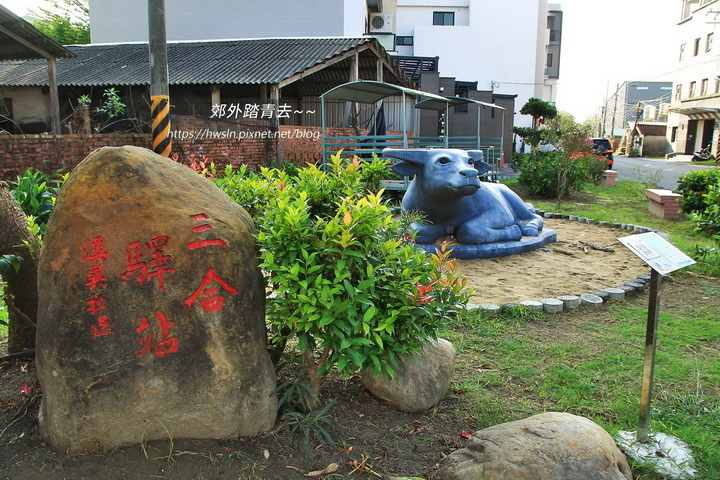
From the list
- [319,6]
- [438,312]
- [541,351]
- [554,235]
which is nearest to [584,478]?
[438,312]

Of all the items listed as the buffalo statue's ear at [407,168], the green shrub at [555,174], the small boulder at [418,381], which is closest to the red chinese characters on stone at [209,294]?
the small boulder at [418,381]


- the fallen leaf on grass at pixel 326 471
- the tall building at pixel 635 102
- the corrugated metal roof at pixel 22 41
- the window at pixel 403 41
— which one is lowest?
the fallen leaf on grass at pixel 326 471

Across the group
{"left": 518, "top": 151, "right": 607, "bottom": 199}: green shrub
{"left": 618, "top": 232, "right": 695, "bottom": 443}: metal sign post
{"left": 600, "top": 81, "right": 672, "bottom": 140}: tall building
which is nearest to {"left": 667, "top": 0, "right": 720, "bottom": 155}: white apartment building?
{"left": 600, "top": 81, "right": 672, "bottom": 140}: tall building

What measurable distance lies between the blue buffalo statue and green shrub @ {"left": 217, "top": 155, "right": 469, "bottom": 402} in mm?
3536

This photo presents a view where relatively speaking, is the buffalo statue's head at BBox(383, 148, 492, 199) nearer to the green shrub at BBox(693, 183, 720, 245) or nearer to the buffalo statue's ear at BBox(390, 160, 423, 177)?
the buffalo statue's ear at BBox(390, 160, 423, 177)

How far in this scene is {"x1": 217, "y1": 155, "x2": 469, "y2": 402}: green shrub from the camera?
103 inches

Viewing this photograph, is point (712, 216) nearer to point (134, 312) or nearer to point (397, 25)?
point (134, 312)

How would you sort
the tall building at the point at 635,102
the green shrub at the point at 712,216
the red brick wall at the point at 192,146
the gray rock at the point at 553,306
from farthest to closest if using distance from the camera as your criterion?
the tall building at the point at 635,102
the red brick wall at the point at 192,146
the green shrub at the point at 712,216
the gray rock at the point at 553,306

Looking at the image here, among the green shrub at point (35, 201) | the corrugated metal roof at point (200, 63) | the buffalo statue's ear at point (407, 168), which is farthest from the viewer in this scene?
the corrugated metal roof at point (200, 63)

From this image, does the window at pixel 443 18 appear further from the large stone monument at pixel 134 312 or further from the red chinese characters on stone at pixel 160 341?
the red chinese characters on stone at pixel 160 341

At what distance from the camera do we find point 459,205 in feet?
23.2

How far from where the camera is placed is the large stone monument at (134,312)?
8.14 feet

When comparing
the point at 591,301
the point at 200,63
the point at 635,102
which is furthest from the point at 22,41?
the point at 635,102

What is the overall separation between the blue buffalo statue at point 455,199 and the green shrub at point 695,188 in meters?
4.56
